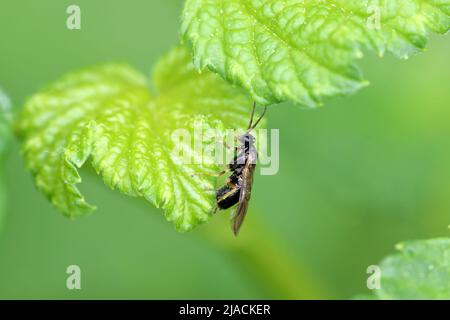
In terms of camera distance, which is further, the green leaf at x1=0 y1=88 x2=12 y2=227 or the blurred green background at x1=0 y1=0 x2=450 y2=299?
the blurred green background at x1=0 y1=0 x2=450 y2=299

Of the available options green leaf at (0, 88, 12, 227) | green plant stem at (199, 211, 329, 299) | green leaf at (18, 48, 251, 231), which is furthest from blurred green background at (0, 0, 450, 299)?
green leaf at (0, 88, 12, 227)

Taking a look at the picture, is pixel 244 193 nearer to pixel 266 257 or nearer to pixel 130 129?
pixel 130 129

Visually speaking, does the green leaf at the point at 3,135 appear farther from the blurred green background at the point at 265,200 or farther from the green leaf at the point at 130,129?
the blurred green background at the point at 265,200

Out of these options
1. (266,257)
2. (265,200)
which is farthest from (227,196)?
(265,200)

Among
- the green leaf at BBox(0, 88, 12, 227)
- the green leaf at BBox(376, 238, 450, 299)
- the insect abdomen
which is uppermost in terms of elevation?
the green leaf at BBox(0, 88, 12, 227)

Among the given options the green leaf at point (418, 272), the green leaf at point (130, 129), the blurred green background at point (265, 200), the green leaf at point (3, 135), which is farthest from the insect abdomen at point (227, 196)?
the green leaf at point (3, 135)

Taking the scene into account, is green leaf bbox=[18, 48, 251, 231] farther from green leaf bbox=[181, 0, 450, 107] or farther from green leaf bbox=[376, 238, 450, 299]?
green leaf bbox=[376, 238, 450, 299]
